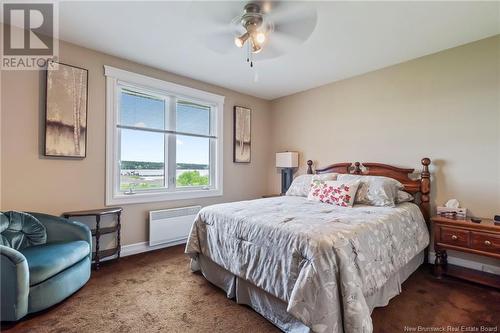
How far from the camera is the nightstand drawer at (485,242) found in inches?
84.7

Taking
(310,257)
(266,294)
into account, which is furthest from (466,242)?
(266,294)

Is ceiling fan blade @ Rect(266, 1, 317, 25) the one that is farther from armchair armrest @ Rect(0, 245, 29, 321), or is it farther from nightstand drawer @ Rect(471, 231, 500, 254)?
armchair armrest @ Rect(0, 245, 29, 321)

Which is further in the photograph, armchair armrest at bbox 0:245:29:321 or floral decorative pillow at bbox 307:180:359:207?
floral decorative pillow at bbox 307:180:359:207

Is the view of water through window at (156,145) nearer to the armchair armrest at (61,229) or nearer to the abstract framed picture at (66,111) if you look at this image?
the abstract framed picture at (66,111)

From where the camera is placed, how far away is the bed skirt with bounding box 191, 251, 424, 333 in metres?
1.67

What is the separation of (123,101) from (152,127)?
1.61ft

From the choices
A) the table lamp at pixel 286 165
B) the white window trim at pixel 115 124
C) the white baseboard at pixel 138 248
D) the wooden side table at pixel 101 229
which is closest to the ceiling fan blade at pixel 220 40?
the white window trim at pixel 115 124

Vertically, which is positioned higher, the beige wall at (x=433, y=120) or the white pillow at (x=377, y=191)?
the beige wall at (x=433, y=120)

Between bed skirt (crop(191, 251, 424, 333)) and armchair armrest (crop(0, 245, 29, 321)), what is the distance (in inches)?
54.7

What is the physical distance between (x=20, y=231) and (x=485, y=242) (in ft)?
14.1

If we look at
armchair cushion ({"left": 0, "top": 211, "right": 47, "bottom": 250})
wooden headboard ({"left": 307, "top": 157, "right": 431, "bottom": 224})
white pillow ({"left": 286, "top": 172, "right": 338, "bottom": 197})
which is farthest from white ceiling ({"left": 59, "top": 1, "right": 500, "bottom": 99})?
armchair cushion ({"left": 0, "top": 211, "right": 47, "bottom": 250})

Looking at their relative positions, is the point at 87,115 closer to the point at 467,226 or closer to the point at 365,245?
the point at 365,245

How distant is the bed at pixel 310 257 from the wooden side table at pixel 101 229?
1043 millimetres

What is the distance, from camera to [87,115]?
280cm
